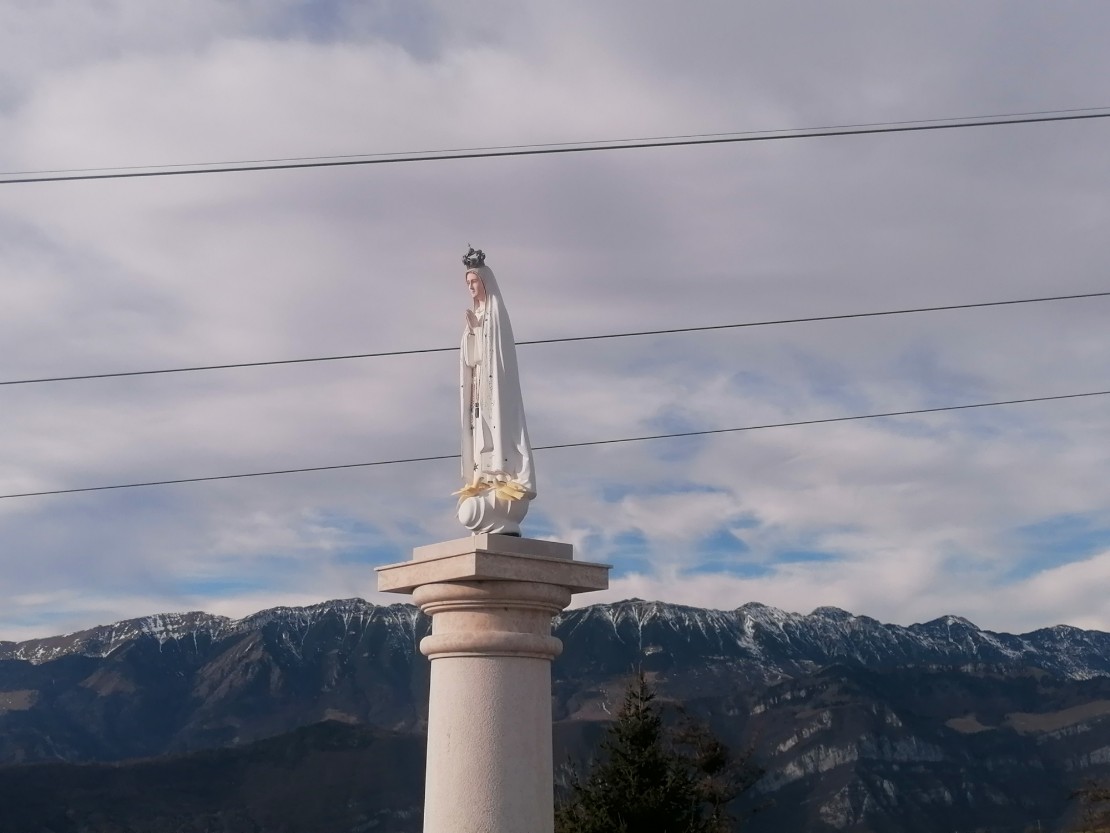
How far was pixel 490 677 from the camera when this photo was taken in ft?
32.0

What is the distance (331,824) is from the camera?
157750 millimetres

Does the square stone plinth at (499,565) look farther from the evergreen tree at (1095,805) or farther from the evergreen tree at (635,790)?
the evergreen tree at (1095,805)

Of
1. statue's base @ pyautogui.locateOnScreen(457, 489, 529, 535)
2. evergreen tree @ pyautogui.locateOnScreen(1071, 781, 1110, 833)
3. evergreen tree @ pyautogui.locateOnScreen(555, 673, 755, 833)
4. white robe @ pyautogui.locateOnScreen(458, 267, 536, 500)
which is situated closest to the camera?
statue's base @ pyautogui.locateOnScreen(457, 489, 529, 535)

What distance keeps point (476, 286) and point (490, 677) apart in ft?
10.2

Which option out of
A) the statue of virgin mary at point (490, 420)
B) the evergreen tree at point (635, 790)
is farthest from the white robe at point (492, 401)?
the evergreen tree at point (635, 790)

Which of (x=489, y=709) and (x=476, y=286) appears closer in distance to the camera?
(x=489, y=709)

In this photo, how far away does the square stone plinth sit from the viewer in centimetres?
966

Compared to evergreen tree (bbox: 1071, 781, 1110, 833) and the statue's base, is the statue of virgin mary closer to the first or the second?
the statue's base

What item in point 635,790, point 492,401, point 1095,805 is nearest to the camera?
point 492,401

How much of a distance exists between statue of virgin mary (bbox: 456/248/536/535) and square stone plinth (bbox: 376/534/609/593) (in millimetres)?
349

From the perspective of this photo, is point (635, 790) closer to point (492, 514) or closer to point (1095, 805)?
point (492, 514)

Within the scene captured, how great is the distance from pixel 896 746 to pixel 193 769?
9845 centimetres

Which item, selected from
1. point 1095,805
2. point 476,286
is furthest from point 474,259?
point 1095,805

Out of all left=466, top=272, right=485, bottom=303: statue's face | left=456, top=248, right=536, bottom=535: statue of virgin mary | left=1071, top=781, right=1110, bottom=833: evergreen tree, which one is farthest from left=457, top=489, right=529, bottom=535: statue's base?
left=1071, top=781, right=1110, bottom=833: evergreen tree
